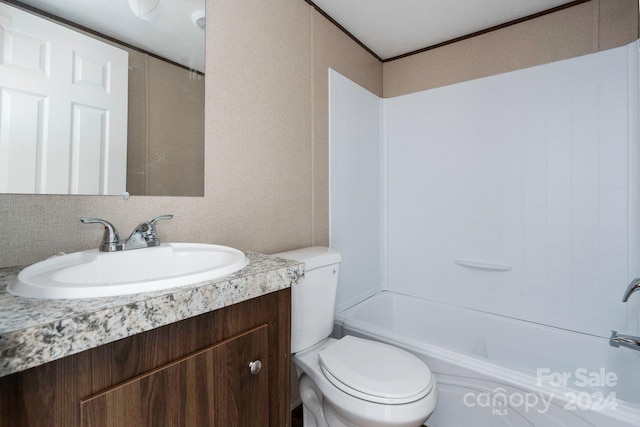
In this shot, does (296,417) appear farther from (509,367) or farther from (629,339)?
(629,339)

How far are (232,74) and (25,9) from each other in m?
0.68

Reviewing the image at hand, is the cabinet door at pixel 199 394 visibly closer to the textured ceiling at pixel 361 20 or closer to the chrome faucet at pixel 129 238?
the chrome faucet at pixel 129 238

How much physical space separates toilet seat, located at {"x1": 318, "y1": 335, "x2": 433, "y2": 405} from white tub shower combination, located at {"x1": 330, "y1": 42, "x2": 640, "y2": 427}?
293 millimetres

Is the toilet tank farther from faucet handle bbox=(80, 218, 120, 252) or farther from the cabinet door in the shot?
faucet handle bbox=(80, 218, 120, 252)

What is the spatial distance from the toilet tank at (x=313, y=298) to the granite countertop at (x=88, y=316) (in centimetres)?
65

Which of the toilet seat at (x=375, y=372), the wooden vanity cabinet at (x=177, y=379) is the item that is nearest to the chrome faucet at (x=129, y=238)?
the wooden vanity cabinet at (x=177, y=379)

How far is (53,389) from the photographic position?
20.0 inches

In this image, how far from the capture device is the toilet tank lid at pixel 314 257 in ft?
4.71

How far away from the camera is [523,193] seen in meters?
1.99

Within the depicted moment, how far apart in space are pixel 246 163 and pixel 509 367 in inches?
58.5

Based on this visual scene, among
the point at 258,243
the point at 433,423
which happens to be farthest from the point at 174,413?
the point at 433,423

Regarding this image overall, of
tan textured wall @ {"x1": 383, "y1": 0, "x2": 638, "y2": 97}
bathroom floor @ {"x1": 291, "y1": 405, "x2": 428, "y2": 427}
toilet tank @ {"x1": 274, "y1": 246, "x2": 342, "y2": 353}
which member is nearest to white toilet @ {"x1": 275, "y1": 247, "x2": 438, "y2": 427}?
toilet tank @ {"x1": 274, "y1": 246, "x2": 342, "y2": 353}

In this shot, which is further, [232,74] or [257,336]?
[232,74]

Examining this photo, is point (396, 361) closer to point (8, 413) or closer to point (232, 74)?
point (8, 413)
